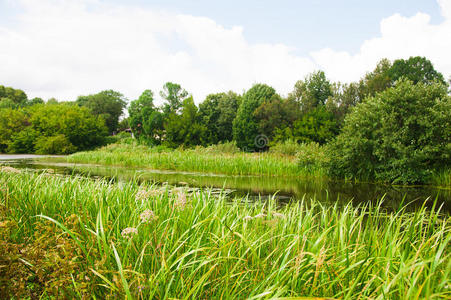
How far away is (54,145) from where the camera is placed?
27750 millimetres

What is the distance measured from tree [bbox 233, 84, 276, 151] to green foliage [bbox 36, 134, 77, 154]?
55.2 ft

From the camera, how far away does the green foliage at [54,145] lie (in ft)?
90.4

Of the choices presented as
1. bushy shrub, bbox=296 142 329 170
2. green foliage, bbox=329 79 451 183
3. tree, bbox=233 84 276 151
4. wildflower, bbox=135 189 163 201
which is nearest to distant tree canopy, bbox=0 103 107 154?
tree, bbox=233 84 276 151

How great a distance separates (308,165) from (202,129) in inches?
764

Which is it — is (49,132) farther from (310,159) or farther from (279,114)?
(310,159)

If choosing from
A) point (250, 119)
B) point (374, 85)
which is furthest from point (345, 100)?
point (250, 119)

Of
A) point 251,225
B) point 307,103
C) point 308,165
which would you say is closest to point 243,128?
point 307,103

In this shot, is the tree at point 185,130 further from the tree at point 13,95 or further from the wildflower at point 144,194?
the tree at point 13,95

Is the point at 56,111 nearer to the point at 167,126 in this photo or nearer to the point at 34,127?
the point at 34,127

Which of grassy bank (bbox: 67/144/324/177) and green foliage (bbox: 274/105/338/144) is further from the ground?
green foliage (bbox: 274/105/338/144)

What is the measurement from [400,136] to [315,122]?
12664 mm

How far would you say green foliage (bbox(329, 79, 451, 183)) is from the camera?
382 inches

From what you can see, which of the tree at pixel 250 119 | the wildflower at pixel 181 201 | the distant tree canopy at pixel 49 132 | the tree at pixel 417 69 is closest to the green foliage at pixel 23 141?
the distant tree canopy at pixel 49 132

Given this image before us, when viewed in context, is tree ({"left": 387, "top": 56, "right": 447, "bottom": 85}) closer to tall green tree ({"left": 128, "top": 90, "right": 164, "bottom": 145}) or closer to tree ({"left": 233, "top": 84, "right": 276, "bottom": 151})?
tree ({"left": 233, "top": 84, "right": 276, "bottom": 151})
